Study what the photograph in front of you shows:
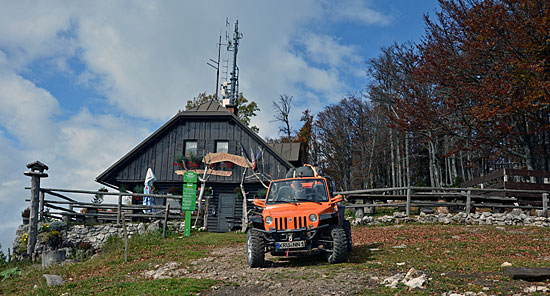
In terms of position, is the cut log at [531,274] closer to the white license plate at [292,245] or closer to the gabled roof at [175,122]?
the white license plate at [292,245]

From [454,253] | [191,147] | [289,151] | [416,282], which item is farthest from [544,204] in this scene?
[191,147]

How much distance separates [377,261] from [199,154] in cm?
1868

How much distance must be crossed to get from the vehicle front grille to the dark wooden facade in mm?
16331

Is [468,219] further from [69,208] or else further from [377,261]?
[69,208]

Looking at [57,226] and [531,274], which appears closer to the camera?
[531,274]

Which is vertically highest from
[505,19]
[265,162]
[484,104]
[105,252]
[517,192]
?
[505,19]

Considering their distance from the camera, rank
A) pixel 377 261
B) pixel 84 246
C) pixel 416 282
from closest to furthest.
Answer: pixel 416 282 → pixel 377 261 → pixel 84 246

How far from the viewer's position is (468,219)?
1919cm

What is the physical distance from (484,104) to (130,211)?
18.1m

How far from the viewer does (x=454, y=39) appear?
78.9 feet

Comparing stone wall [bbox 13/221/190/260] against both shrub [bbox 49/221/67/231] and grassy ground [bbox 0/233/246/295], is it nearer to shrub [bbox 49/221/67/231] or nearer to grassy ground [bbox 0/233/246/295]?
shrub [bbox 49/221/67/231]

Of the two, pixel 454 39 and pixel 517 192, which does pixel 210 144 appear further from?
pixel 517 192

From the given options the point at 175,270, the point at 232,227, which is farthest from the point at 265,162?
the point at 175,270

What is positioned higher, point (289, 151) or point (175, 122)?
point (175, 122)
